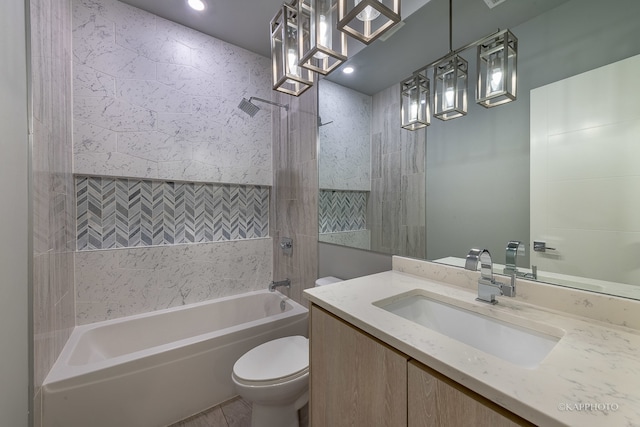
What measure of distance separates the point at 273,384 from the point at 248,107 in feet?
7.34

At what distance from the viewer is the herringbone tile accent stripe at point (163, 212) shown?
5.92 feet

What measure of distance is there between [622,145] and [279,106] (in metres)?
2.29

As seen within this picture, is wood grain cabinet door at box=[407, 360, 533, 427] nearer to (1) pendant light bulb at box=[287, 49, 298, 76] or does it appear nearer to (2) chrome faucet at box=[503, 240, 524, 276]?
(2) chrome faucet at box=[503, 240, 524, 276]

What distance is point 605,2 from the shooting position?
0.78 metres

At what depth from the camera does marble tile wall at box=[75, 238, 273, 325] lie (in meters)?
1.76

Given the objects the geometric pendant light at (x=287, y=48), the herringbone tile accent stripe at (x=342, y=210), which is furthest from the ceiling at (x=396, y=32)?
the herringbone tile accent stripe at (x=342, y=210)

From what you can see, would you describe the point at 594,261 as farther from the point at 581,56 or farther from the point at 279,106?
the point at 279,106

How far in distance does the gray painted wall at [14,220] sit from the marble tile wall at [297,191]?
4.95 feet

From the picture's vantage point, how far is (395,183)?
1.44 meters

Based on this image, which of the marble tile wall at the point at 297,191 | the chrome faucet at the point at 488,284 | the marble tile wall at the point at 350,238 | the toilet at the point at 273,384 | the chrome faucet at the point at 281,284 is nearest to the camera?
the chrome faucet at the point at 488,284

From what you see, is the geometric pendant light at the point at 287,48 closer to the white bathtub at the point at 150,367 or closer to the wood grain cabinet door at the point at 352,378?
the wood grain cabinet door at the point at 352,378

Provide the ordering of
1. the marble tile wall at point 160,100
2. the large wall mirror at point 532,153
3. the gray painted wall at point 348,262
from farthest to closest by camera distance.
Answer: the marble tile wall at point 160,100 < the gray painted wall at point 348,262 < the large wall mirror at point 532,153

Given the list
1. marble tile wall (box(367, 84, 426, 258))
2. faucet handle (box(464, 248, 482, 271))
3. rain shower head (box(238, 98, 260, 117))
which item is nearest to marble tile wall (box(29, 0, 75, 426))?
rain shower head (box(238, 98, 260, 117))

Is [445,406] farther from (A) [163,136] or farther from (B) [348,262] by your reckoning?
(A) [163,136]
